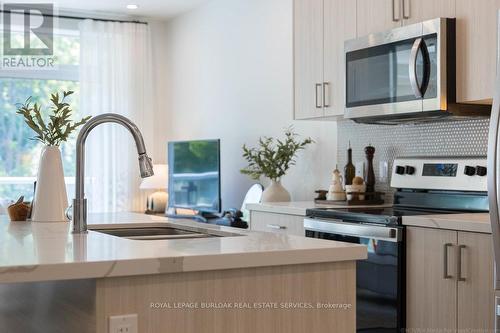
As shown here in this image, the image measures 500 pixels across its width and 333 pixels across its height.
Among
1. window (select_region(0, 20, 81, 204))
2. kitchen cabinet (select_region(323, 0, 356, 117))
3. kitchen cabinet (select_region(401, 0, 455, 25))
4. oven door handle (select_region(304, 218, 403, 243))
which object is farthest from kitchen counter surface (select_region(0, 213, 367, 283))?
window (select_region(0, 20, 81, 204))

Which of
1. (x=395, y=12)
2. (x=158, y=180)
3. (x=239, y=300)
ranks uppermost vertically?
(x=395, y=12)

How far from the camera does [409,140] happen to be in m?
3.95

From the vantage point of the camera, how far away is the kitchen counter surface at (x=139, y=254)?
60.4 inches

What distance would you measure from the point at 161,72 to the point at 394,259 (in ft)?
16.2

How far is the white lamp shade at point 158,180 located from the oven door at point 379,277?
3.72m

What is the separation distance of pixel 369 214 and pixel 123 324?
6.11ft

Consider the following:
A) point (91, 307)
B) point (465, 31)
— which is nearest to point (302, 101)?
point (465, 31)

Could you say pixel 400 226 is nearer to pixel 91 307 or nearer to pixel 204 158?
pixel 91 307

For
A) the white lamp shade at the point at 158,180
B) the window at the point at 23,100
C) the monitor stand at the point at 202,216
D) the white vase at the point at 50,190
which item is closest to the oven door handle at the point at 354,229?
the white vase at the point at 50,190

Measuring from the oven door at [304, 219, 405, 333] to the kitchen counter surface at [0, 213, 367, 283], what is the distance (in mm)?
1036

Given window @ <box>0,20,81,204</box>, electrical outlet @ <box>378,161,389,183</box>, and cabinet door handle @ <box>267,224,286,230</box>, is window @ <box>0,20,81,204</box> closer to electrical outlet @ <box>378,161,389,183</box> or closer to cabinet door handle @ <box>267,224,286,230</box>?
cabinet door handle @ <box>267,224,286,230</box>

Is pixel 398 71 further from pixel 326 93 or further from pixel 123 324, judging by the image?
pixel 123 324

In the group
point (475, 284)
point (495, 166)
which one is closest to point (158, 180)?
point (475, 284)

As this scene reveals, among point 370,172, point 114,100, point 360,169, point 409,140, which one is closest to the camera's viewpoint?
point 409,140
